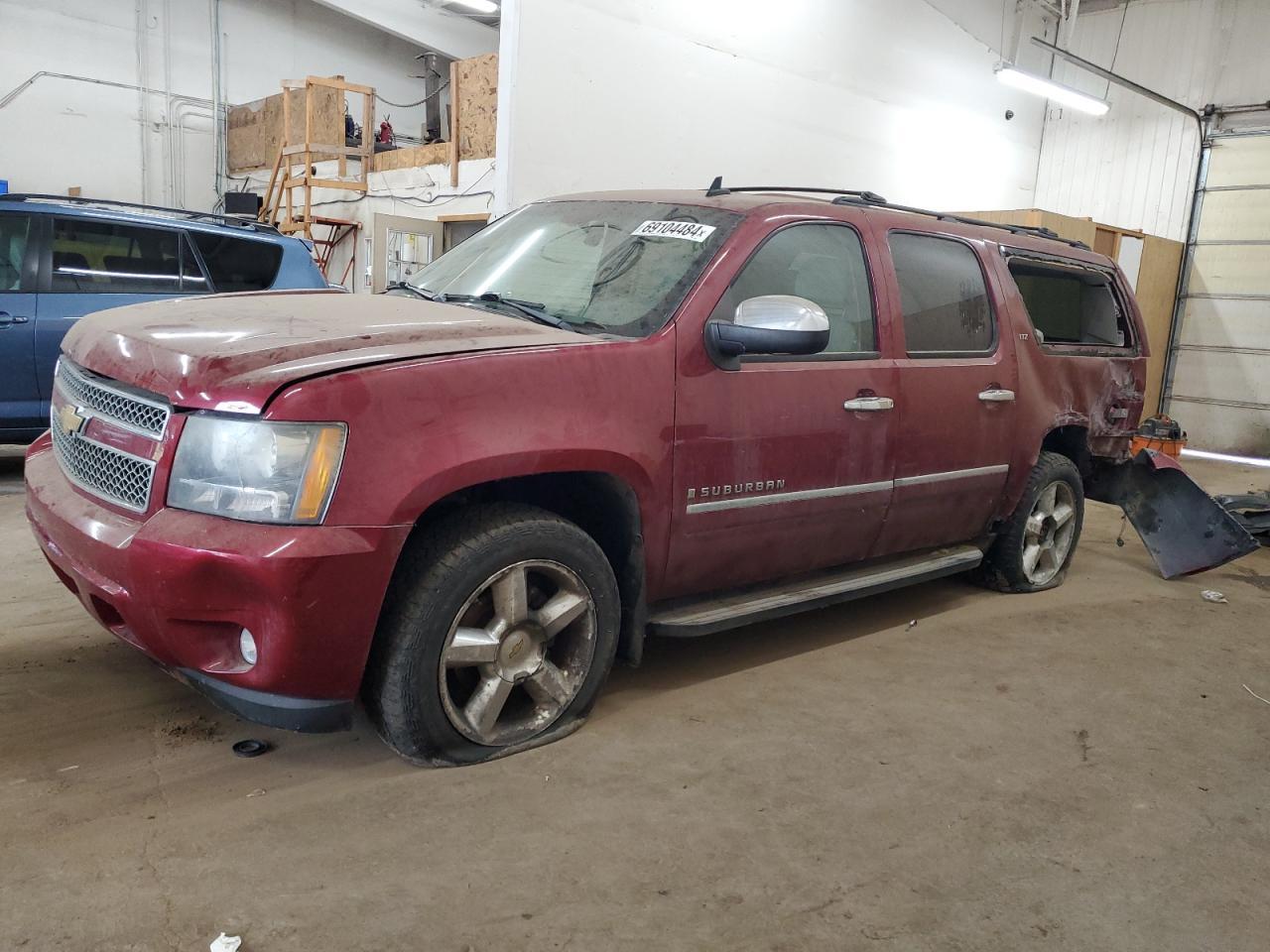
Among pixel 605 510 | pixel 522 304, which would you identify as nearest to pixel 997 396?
pixel 605 510

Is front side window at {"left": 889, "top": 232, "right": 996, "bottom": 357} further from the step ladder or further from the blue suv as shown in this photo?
the step ladder

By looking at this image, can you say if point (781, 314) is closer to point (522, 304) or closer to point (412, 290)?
point (522, 304)

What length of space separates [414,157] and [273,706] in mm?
10116

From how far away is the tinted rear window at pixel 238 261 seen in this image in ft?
20.9

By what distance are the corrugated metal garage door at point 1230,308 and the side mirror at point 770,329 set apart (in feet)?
41.4

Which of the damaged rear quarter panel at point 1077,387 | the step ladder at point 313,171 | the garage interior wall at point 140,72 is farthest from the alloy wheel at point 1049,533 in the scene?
the garage interior wall at point 140,72

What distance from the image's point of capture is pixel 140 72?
16000 mm

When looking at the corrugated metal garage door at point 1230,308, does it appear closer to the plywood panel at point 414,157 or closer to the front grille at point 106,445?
the plywood panel at point 414,157

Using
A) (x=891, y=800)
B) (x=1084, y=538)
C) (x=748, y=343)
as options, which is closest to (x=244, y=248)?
(x=748, y=343)

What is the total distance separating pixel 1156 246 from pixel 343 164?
10.8 meters

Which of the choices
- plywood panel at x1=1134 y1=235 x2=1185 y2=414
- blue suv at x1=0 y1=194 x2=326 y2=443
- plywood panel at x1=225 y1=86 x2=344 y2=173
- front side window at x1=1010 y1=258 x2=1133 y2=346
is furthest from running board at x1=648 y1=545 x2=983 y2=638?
plywood panel at x1=225 y1=86 x2=344 y2=173

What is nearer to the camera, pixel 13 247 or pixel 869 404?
pixel 869 404

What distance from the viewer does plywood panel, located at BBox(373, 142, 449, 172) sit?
10.7 metres

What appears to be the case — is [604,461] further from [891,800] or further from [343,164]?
[343,164]
